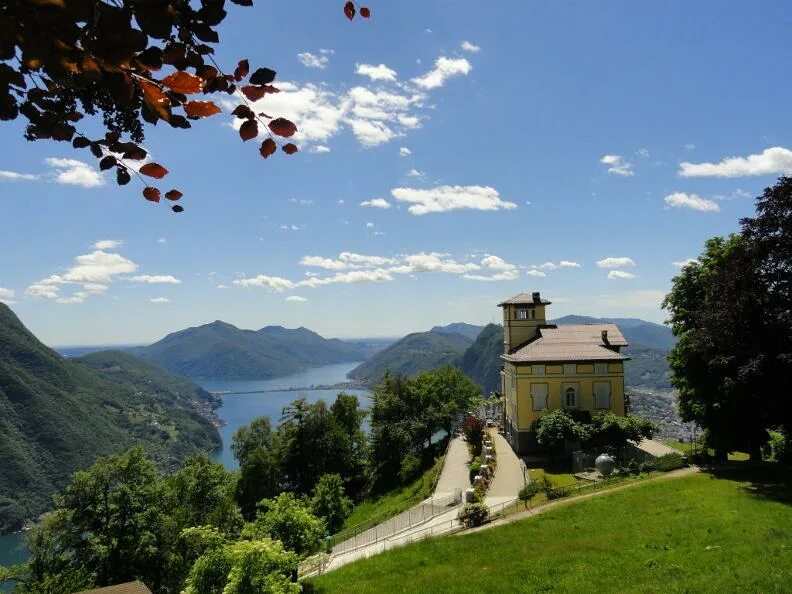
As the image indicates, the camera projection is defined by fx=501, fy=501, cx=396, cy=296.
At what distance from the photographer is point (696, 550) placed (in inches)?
590

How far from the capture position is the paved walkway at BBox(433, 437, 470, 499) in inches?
1203

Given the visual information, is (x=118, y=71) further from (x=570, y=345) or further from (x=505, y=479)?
(x=570, y=345)

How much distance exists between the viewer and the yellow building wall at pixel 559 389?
34000 mm

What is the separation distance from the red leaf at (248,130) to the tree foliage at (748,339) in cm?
2439

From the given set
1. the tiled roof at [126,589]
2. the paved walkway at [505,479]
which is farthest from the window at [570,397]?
the tiled roof at [126,589]

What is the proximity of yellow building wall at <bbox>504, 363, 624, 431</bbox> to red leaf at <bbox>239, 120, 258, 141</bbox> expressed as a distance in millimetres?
33483

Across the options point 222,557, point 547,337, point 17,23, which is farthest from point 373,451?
point 17,23

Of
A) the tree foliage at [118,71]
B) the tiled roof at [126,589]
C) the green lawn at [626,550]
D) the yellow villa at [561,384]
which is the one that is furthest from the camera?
the yellow villa at [561,384]

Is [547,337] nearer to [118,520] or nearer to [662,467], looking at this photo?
[662,467]

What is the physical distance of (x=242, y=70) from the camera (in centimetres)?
232

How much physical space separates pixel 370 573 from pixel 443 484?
49.9 feet

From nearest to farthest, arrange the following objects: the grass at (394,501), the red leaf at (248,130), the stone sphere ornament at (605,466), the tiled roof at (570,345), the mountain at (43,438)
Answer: the red leaf at (248,130) < the stone sphere ornament at (605,466) < the grass at (394,501) < the tiled roof at (570,345) < the mountain at (43,438)

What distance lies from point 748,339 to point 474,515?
1459 centimetres

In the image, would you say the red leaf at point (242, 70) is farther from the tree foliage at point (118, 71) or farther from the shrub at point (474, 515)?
the shrub at point (474, 515)
